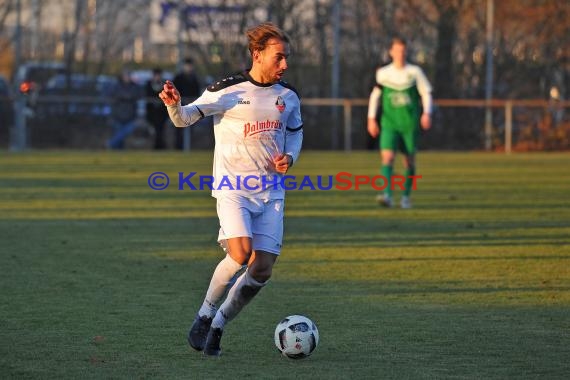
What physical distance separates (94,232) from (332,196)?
5971mm

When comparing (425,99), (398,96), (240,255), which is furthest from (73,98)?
(240,255)

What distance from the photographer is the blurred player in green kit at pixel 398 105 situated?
1631 centimetres

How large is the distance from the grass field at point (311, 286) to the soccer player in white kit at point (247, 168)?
33cm

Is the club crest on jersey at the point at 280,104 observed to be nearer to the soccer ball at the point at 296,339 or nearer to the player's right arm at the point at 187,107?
the player's right arm at the point at 187,107

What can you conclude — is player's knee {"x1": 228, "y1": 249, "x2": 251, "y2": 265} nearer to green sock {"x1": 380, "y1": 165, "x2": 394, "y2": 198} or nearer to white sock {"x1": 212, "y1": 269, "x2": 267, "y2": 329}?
white sock {"x1": 212, "y1": 269, "x2": 267, "y2": 329}

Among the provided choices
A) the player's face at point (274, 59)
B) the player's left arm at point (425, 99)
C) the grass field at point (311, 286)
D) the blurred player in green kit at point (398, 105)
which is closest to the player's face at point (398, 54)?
the blurred player in green kit at point (398, 105)

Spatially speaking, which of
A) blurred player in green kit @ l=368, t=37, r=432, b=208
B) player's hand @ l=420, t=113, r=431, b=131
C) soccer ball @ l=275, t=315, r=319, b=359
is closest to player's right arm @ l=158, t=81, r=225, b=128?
soccer ball @ l=275, t=315, r=319, b=359

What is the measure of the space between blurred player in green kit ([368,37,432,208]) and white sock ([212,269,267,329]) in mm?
9171

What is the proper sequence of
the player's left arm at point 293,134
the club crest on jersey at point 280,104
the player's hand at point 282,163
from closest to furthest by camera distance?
the player's hand at point 282,163
the club crest on jersey at point 280,104
the player's left arm at point 293,134

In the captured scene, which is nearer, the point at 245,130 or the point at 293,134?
the point at 245,130

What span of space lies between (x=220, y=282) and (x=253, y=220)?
39cm

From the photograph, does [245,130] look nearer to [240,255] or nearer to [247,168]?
[247,168]

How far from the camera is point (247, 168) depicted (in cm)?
720

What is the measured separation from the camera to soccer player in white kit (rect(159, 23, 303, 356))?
708 centimetres
